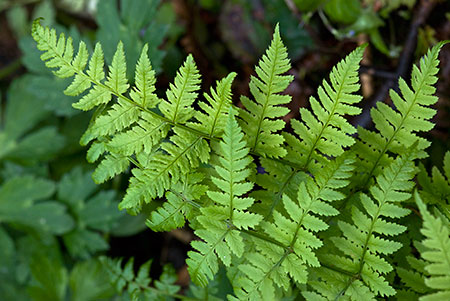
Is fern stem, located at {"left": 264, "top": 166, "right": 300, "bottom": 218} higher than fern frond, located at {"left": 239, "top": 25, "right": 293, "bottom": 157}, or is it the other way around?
fern frond, located at {"left": 239, "top": 25, "right": 293, "bottom": 157}

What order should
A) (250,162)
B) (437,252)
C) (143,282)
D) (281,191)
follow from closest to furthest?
1. (437,252)
2. (250,162)
3. (281,191)
4. (143,282)

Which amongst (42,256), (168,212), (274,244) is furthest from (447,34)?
(42,256)

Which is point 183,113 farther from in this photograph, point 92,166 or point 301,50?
point 92,166

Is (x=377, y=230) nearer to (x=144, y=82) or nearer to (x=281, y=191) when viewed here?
(x=281, y=191)

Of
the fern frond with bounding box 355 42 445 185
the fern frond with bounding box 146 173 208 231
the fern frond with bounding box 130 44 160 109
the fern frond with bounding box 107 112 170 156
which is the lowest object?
the fern frond with bounding box 146 173 208 231

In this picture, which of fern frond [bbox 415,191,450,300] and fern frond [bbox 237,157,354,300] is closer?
fern frond [bbox 415,191,450,300]

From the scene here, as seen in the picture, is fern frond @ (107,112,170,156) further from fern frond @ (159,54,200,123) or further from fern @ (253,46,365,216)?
fern @ (253,46,365,216)

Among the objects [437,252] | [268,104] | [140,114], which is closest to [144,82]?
[140,114]

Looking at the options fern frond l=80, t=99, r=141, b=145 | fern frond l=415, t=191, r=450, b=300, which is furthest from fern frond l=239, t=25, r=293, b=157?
fern frond l=415, t=191, r=450, b=300
